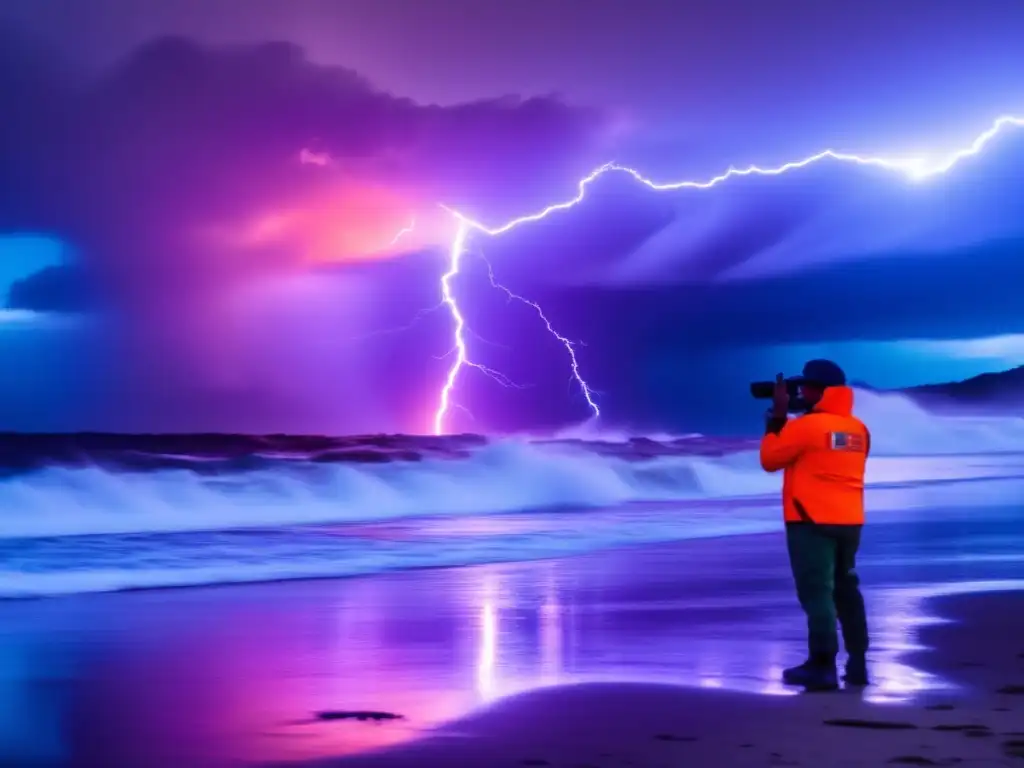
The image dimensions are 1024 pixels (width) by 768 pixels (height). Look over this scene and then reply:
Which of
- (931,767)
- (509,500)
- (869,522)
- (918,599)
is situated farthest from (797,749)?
(509,500)

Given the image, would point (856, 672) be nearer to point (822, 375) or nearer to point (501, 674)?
point (822, 375)

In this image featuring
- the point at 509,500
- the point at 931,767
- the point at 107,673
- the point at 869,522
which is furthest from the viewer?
the point at 509,500

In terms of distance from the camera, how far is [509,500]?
67.4 feet

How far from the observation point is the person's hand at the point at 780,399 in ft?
15.6

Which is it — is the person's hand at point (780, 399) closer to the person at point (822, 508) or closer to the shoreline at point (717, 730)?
the person at point (822, 508)

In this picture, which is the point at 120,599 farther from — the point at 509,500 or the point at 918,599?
the point at 509,500

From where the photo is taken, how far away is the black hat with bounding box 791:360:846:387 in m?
4.82

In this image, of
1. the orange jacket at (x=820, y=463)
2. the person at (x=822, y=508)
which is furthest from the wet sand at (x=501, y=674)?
the orange jacket at (x=820, y=463)

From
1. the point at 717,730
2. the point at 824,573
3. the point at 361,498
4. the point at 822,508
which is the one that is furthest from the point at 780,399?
the point at 361,498

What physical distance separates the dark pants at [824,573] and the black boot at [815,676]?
43 mm

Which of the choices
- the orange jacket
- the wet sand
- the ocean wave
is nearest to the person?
the orange jacket

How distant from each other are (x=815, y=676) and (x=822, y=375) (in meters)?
1.02

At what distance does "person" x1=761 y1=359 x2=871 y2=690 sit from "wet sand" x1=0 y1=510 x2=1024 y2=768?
23 cm

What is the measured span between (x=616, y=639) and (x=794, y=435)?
144 cm
